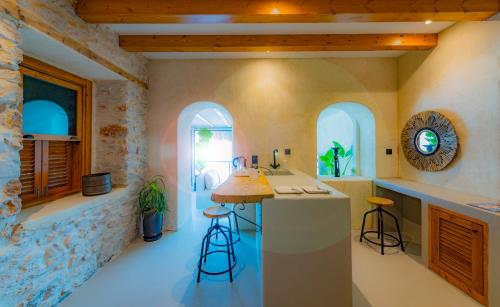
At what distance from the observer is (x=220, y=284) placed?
201 cm

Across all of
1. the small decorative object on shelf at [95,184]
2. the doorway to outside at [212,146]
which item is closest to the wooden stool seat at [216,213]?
the small decorative object on shelf at [95,184]

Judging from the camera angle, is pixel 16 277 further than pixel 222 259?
No

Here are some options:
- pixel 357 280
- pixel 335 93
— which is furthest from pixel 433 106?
pixel 357 280

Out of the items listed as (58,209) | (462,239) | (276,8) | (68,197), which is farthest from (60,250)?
(462,239)

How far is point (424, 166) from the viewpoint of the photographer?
278 centimetres

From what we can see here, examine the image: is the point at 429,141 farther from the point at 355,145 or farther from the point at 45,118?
the point at 45,118

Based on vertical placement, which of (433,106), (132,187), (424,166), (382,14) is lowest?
(132,187)

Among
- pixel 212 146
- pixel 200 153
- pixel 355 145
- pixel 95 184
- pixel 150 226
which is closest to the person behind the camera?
pixel 95 184

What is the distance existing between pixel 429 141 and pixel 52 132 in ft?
15.5

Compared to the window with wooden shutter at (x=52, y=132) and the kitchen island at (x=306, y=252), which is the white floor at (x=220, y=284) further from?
the window with wooden shutter at (x=52, y=132)

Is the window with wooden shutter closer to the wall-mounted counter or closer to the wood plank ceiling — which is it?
the wood plank ceiling

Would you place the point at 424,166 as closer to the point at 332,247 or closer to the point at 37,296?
the point at 332,247

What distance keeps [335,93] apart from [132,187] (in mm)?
3512

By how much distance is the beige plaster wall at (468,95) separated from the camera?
2041mm
